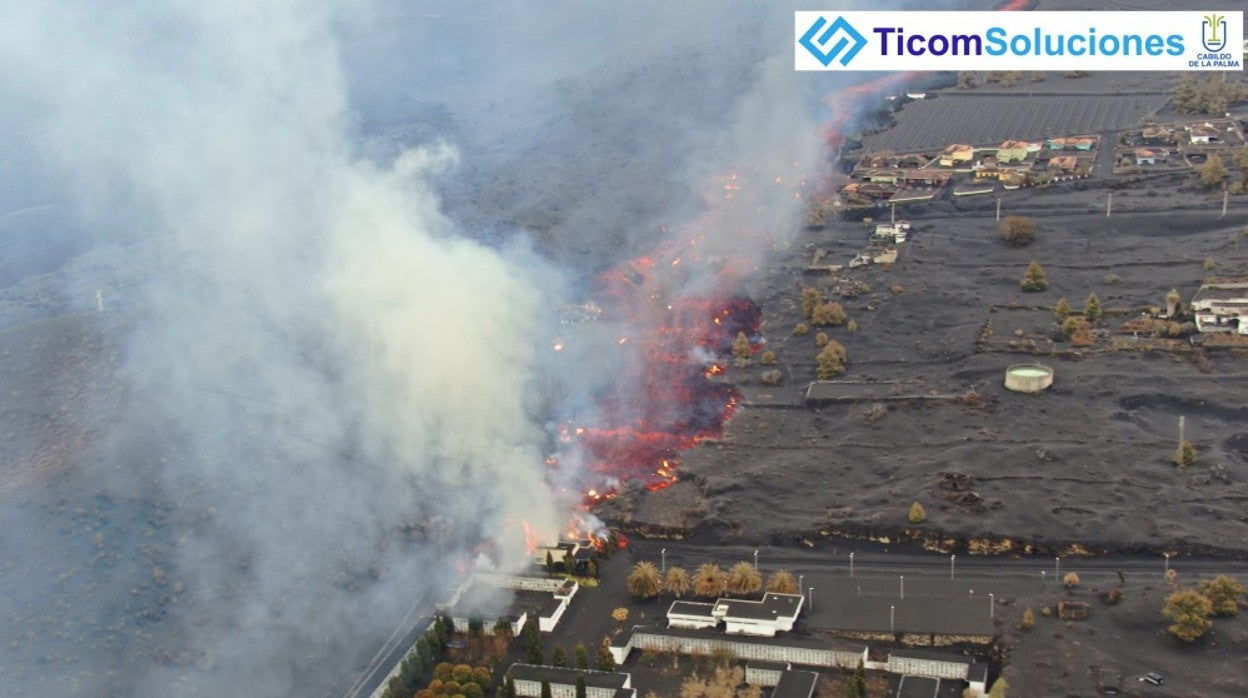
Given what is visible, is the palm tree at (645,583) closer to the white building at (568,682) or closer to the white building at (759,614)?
the white building at (759,614)

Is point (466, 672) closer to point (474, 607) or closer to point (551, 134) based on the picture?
point (474, 607)

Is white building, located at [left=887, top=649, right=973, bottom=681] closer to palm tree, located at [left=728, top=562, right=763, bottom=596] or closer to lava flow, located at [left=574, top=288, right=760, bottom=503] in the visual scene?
palm tree, located at [left=728, top=562, right=763, bottom=596]

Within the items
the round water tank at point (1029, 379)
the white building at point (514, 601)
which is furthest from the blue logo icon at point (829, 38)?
the white building at point (514, 601)

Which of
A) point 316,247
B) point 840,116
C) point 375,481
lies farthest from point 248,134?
point 840,116

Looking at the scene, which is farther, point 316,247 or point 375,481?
point 316,247

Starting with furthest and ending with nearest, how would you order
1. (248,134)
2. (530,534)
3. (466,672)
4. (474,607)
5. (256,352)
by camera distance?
(248,134)
(256,352)
(530,534)
(474,607)
(466,672)

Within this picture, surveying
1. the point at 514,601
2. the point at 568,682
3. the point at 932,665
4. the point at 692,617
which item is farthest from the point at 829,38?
the point at 568,682
